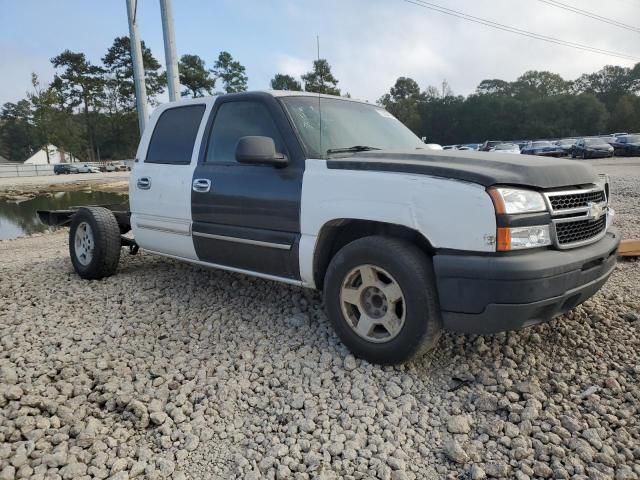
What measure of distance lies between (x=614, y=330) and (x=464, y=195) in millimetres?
1787

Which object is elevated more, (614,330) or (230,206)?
(230,206)

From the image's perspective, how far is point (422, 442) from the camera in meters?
2.52

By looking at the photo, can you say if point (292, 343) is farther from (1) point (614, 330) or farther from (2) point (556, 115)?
(2) point (556, 115)

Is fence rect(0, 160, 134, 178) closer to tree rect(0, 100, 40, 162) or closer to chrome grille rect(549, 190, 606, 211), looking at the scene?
tree rect(0, 100, 40, 162)

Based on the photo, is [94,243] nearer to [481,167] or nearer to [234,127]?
[234,127]

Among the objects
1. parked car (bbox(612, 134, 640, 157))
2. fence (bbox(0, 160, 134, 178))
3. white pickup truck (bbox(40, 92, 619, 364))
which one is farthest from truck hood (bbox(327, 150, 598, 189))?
fence (bbox(0, 160, 134, 178))

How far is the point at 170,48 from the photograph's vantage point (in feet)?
30.5

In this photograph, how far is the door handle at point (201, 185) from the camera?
13.2ft

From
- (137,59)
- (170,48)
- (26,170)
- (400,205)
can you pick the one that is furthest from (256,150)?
(26,170)

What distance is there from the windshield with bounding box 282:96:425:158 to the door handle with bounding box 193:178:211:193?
938 millimetres

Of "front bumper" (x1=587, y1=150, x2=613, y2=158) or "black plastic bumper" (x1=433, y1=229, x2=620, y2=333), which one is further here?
"front bumper" (x1=587, y1=150, x2=613, y2=158)

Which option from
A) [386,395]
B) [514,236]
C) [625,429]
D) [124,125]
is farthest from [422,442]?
[124,125]

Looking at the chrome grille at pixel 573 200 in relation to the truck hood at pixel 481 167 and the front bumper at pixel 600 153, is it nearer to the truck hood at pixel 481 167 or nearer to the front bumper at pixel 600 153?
the truck hood at pixel 481 167

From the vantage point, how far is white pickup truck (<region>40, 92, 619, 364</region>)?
8.71ft
